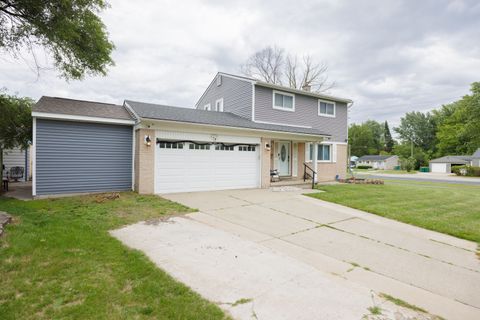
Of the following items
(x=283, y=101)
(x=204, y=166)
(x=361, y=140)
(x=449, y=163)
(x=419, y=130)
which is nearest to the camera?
(x=204, y=166)

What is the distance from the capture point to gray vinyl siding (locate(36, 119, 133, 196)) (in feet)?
27.9

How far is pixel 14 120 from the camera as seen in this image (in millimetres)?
10406

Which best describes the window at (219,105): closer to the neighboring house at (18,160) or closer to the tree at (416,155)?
the neighboring house at (18,160)

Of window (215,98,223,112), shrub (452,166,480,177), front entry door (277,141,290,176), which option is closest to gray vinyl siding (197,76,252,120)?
window (215,98,223,112)

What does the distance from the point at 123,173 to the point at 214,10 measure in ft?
27.5

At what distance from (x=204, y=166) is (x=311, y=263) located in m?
7.31

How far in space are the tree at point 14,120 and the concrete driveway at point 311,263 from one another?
30.6 ft

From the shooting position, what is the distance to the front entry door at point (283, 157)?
14797 mm

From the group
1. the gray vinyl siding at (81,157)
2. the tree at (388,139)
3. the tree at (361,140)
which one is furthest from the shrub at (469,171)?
the gray vinyl siding at (81,157)

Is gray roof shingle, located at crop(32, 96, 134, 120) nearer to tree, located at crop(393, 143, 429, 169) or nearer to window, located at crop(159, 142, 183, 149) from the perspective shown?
window, located at crop(159, 142, 183, 149)

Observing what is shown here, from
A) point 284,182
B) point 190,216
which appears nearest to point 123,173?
point 190,216

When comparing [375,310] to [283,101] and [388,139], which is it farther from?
[388,139]

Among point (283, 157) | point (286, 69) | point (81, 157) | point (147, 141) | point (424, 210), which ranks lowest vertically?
point (424, 210)

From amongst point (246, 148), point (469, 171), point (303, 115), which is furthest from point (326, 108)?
point (469, 171)
